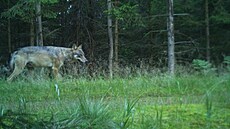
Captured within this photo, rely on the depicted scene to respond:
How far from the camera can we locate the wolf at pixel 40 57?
15094 millimetres

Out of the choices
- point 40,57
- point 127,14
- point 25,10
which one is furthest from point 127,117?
point 127,14

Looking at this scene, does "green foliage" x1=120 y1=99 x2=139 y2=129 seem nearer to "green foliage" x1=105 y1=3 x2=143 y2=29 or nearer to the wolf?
the wolf

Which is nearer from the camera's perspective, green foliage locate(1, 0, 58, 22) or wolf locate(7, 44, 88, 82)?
wolf locate(7, 44, 88, 82)

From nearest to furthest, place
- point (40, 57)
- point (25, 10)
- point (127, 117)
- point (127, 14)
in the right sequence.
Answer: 1. point (127, 117)
2. point (40, 57)
3. point (25, 10)
4. point (127, 14)

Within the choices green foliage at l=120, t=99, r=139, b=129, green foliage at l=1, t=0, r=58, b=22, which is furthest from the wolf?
green foliage at l=120, t=99, r=139, b=129

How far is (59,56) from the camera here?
15.8 meters

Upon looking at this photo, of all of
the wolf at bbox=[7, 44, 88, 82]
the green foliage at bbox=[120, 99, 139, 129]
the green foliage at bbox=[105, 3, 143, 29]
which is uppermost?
the green foliage at bbox=[105, 3, 143, 29]

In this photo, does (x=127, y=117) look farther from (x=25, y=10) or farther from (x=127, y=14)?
(x=127, y=14)

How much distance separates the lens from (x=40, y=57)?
15500 mm

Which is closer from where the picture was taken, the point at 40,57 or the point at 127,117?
the point at 127,117

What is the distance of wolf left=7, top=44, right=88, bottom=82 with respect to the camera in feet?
49.5

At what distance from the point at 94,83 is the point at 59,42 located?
13825mm

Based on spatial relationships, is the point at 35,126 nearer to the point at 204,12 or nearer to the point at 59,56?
the point at 59,56

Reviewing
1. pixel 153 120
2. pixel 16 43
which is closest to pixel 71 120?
pixel 153 120
